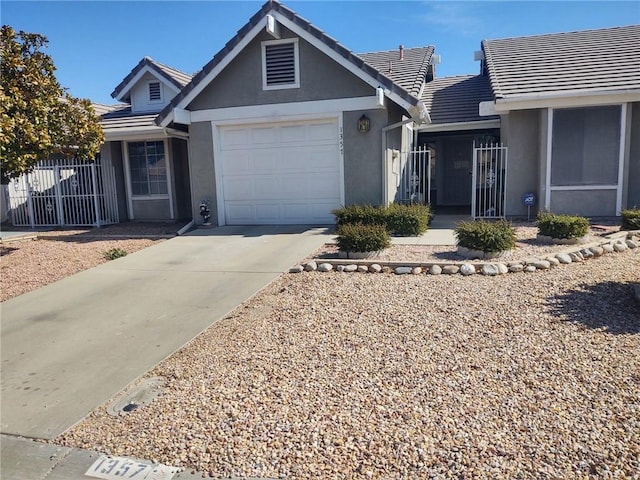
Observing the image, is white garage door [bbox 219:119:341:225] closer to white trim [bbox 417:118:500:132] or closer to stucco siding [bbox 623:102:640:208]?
white trim [bbox 417:118:500:132]

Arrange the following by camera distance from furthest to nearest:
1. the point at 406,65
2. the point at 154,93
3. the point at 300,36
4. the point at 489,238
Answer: the point at 154,93
the point at 406,65
the point at 300,36
the point at 489,238

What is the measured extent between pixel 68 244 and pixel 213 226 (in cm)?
329

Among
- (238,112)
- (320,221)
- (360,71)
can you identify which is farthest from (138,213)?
(360,71)

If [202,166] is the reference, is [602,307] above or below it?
below

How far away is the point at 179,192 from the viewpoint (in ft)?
48.0

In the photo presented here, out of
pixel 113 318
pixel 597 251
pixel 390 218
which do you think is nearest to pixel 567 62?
pixel 390 218

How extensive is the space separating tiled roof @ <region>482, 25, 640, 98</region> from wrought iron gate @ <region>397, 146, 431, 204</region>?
293 cm

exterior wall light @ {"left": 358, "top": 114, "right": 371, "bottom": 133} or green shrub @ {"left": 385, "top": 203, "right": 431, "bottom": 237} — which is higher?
exterior wall light @ {"left": 358, "top": 114, "right": 371, "bottom": 133}

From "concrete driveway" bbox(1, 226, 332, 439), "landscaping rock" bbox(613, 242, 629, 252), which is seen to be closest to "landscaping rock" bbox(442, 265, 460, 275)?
"concrete driveway" bbox(1, 226, 332, 439)

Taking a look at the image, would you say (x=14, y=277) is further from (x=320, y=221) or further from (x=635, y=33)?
(x=635, y=33)

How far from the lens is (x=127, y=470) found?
3.14m

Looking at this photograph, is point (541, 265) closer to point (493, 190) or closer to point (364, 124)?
point (364, 124)

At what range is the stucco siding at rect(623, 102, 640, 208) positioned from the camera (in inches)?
443

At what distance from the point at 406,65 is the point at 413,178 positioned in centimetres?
436
